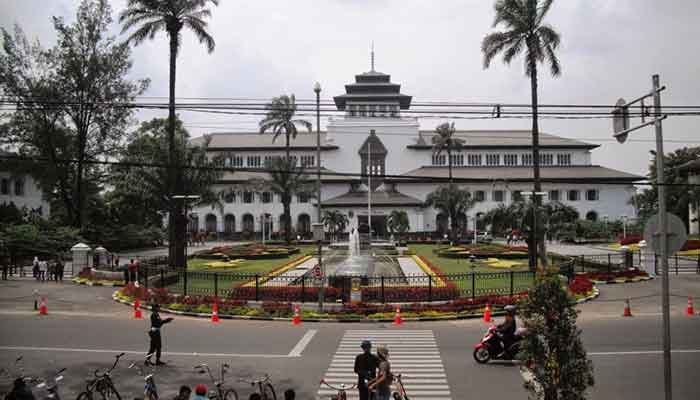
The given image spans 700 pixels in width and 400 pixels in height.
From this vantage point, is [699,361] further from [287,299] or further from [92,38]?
[92,38]

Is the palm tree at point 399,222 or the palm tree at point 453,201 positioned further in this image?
the palm tree at point 399,222

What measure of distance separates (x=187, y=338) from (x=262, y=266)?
809 inches

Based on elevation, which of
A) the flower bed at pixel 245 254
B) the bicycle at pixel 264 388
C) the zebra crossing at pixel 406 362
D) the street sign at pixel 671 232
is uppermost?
the street sign at pixel 671 232

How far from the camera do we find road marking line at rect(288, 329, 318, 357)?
1420 cm

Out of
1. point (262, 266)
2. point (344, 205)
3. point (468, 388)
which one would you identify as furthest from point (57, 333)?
point (344, 205)

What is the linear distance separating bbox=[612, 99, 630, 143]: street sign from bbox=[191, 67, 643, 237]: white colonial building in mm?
59388

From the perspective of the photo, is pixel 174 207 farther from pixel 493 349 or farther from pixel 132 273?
pixel 493 349

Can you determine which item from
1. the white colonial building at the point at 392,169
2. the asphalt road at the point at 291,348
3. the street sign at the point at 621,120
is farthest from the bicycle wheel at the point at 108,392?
the white colonial building at the point at 392,169

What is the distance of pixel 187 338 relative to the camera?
16219mm

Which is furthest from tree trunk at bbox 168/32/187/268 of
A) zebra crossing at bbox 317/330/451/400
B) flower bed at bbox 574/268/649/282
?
flower bed at bbox 574/268/649/282

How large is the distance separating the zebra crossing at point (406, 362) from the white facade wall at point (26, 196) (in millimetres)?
48648

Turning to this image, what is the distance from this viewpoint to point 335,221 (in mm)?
66062

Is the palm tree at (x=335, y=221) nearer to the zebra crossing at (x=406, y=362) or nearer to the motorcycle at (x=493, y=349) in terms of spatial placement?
the zebra crossing at (x=406, y=362)

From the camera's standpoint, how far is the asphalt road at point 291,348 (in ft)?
37.6
